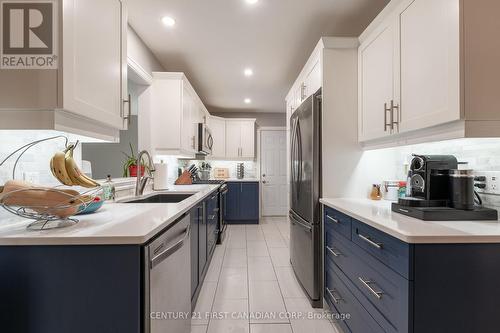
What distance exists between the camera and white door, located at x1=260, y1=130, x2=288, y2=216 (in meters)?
6.03

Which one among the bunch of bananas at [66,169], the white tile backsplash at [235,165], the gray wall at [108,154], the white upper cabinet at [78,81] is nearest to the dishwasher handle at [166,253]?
the bunch of bananas at [66,169]

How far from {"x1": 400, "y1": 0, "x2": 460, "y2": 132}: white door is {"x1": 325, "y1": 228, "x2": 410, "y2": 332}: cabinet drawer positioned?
2.57ft

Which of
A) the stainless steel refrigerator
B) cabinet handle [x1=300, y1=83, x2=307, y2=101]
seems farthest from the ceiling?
the stainless steel refrigerator

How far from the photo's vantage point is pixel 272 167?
19.8 feet

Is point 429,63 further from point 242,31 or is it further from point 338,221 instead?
point 242,31

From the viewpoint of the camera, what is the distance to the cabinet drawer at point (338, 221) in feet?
5.13

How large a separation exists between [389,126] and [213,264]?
94.9 inches

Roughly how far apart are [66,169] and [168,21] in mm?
1858

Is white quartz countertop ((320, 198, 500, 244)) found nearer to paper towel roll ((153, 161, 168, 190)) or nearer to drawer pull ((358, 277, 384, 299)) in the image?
drawer pull ((358, 277, 384, 299))

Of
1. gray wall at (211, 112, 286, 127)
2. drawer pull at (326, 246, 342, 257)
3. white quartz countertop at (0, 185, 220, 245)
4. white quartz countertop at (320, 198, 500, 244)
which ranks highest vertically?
gray wall at (211, 112, 286, 127)

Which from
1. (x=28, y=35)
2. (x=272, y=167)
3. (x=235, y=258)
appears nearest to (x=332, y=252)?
(x=235, y=258)

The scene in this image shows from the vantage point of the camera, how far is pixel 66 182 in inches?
45.6

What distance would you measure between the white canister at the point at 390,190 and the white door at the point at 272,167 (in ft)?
13.3

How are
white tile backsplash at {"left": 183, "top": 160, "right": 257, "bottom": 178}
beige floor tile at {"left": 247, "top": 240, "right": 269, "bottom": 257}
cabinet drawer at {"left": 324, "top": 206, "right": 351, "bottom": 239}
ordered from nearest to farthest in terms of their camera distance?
cabinet drawer at {"left": 324, "top": 206, "right": 351, "bottom": 239} < beige floor tile at {"left": 247, "top": 240, "right": 269, "bottom": 257} < white tile backsplash at {"left": 183, "top": 160, "right": 257, "bottom": 178}
